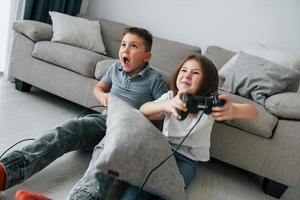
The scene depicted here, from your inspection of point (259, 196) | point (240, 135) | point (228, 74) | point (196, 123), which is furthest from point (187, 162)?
point (228, 74)

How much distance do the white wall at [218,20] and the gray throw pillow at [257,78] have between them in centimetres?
66

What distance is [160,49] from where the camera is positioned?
235cm

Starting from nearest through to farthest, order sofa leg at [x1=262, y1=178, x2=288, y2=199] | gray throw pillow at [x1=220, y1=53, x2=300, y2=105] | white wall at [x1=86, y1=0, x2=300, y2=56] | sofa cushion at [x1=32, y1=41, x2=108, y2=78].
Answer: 1. sofa leg at [x1=262, y1=178, x2=288, y2=199]
2. gray throw pillow at [x1=220, y1=53, x2=300, y2=105]
3. sofa cushion at [x1=32, y1=41, x2=108, y2=78]
4. white wall at [x1=86, y1=0, x2=300, y2=56]

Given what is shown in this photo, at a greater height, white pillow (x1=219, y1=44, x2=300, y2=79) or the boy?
white pillow (x1=219, y1=44, x2=300, y2=79)

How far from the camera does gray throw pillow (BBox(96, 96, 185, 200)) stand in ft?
3.15

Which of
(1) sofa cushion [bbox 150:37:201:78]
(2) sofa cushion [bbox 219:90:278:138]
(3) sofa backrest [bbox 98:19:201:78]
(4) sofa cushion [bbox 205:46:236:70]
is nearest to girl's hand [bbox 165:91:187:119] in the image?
(2) sofa cushion [bbox 219:90:278:138]

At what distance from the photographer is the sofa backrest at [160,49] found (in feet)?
7.46

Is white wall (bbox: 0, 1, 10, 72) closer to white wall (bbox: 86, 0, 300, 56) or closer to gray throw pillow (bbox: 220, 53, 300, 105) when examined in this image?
white wall (bbox: 86, 0, 300, 56)

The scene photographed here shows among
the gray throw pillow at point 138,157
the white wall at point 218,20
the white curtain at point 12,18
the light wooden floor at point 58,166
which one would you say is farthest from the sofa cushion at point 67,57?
the white wall at point 218,20

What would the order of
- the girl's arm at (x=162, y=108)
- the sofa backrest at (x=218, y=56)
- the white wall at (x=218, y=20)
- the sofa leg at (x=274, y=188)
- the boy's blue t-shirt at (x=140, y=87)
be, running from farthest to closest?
the white wall at (x=218, y=20) < the sofa backrest at (x=218, y=56) < the sofa leg at (x=274, y=188) < the boy's blue t-shirt at (x=140, y=87) < the girl's arm at (x=162, y=108)

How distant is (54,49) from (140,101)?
33.0 inches

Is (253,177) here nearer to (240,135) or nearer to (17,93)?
(240,135)

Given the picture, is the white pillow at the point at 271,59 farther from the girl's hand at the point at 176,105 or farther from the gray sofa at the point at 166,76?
the girl's hand at the point at 176,105

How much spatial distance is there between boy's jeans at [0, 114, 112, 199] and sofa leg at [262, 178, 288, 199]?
0.93m
